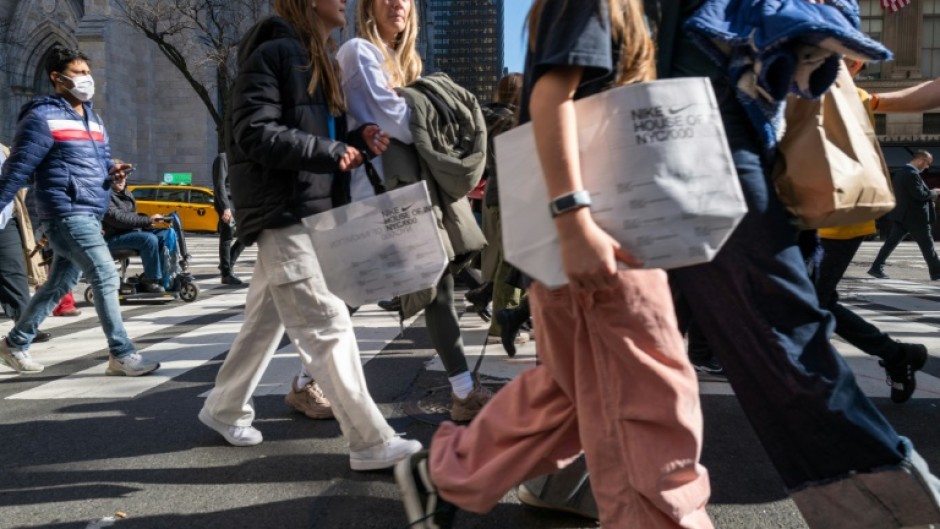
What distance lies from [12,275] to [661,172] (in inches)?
259

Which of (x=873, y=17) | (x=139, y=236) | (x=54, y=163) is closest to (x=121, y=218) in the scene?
(x=139, y=236)

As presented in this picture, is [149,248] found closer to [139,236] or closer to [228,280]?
[139,236]

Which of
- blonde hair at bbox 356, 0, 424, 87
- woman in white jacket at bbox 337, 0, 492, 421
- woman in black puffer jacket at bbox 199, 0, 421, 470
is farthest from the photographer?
blonde hair at bbox 356, 0, 424, 87

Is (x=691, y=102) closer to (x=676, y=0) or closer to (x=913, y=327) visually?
(x=676, y=0)

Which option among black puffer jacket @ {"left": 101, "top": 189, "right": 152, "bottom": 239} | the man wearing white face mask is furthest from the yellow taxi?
the man wearing white face mask

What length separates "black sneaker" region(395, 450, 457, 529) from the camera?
2289 mm

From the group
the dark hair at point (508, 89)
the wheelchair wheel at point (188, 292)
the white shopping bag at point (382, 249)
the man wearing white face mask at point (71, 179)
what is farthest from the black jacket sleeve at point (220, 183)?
the white shopping bag at point (382, 249)

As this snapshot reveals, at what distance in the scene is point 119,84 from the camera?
33.8 meters

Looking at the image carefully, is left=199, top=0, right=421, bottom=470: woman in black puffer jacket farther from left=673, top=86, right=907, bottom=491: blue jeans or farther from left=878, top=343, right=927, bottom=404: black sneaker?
left=878, top=343, right=927, bottom=404: black sneaker

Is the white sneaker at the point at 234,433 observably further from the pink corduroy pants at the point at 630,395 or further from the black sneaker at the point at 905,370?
the black sneaker at the point at 905,370

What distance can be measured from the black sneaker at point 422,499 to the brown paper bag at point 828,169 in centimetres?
123

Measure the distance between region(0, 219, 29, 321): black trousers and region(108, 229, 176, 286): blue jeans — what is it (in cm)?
208

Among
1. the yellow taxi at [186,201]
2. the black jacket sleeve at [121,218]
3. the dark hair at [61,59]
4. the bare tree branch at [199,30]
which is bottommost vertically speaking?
the yellow taxi at [186,201]

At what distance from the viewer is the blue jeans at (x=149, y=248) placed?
29.8ft
